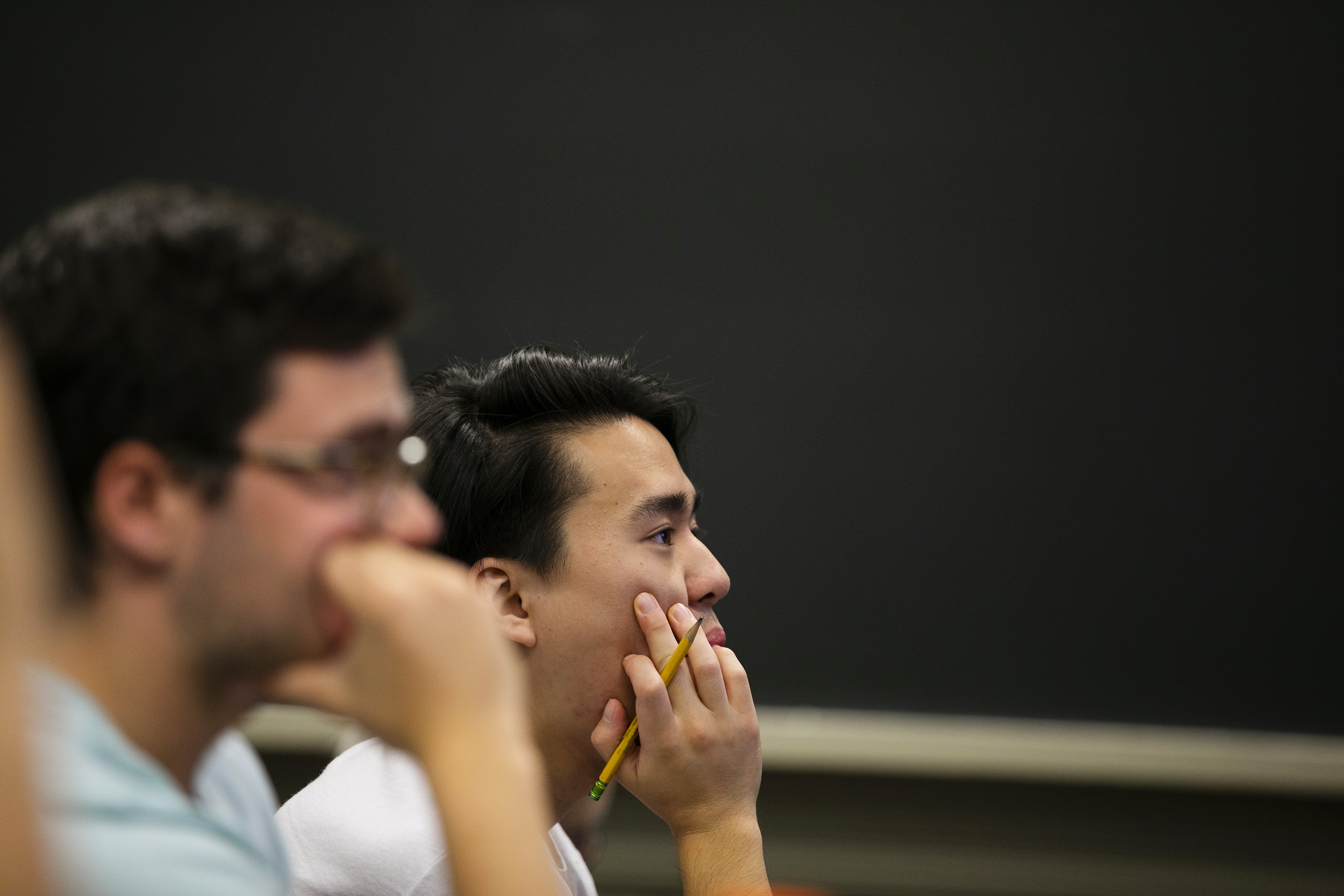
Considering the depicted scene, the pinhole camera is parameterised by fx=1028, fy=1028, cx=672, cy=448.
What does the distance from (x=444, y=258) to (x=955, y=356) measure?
1106mm

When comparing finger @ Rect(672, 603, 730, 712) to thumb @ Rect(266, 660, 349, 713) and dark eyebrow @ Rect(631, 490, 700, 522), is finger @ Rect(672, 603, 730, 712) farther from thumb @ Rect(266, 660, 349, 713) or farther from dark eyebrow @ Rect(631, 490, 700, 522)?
thumb @ Rect(266, 660, 349, 713)

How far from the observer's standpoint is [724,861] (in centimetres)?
113

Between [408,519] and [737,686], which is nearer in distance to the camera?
[408,519]

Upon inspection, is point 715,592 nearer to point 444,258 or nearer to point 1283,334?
point 444,258

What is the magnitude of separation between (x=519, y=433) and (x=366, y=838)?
0.52 metres

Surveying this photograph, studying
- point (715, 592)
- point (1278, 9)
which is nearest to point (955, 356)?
point (1278, 9)

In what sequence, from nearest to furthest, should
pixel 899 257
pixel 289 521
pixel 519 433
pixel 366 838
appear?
pixel 289 521 < pixel 366 838 < pixel 519 433 < pixel 899 257

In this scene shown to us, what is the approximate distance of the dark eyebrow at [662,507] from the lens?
1279 millimetres

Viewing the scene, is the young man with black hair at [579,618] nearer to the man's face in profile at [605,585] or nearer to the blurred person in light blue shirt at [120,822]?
the man's face in profile at [605,585]

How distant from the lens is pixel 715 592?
1.30 metres

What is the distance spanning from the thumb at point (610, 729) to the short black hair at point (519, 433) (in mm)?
184

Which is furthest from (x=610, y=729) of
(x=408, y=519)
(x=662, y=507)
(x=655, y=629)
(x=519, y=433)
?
(x=408, y=519)

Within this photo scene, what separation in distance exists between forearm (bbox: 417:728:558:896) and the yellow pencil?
574 millimetres

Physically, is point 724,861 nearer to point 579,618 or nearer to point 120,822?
point 579,618
